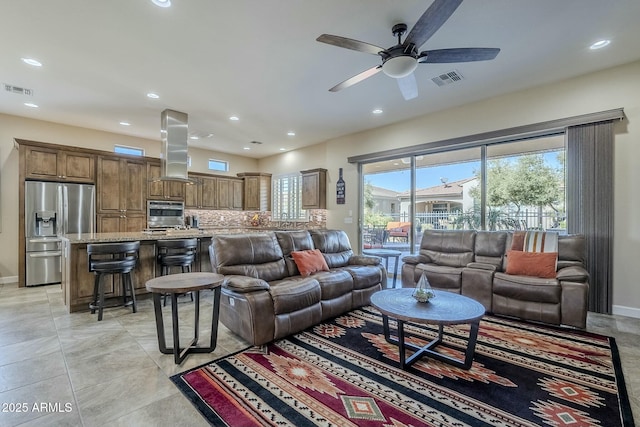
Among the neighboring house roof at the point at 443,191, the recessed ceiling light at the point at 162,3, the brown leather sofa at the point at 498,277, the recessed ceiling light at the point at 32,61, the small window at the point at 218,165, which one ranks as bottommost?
the brown leather sofa at the point at 498,277

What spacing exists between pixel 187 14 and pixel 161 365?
3076 millimetres

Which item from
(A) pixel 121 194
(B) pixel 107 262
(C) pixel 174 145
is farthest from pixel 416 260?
(A) pixel 121 194

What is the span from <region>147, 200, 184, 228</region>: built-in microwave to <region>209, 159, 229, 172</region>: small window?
1579mm

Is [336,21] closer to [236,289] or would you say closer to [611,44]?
[236,289]

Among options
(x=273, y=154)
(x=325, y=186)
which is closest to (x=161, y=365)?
(x=325, y=186)

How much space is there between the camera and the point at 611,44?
318 centimetres

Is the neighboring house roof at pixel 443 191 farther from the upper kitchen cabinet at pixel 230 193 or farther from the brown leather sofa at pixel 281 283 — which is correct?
the upper kitchen cabinet at pixel 230 193

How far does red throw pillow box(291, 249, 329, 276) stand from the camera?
3723 mm

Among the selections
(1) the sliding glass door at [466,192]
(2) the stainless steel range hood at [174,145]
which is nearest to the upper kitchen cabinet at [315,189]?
(1) the sliding glass door at [466,192]

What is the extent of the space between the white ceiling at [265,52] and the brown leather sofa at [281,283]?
2.14 meters

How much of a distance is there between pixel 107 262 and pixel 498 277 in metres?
4.78

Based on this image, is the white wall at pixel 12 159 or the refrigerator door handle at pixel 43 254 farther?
the white wall at pixel 12 159

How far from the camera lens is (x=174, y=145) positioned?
16.8ft

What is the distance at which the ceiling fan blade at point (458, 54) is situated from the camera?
2.55 m
